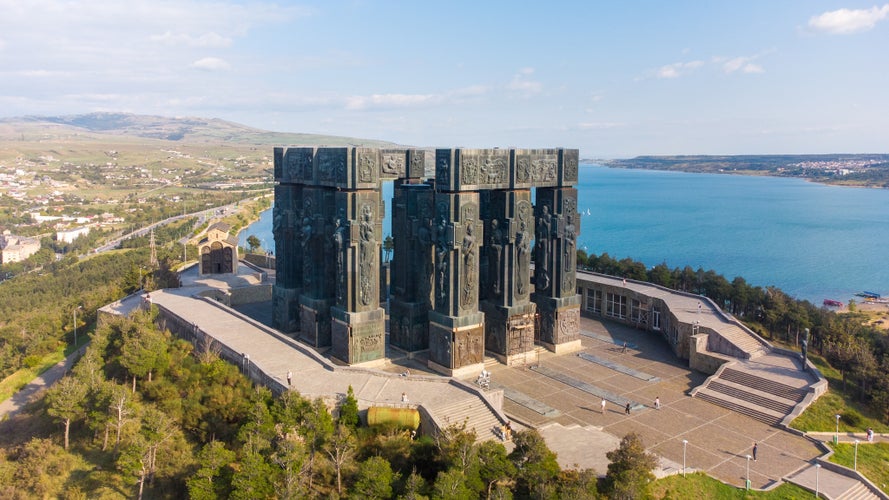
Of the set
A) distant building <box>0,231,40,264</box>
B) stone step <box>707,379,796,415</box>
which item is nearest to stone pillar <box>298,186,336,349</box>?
stone step <box>707,379,796,415</box>

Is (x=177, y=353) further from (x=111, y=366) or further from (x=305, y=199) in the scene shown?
(x=305, y=199)

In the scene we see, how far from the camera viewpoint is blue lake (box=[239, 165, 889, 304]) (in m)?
63.8

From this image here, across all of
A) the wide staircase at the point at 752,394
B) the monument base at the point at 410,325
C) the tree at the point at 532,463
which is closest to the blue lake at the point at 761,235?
the wide staircase at the point at 752,394

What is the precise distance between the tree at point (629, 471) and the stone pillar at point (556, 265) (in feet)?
37.1

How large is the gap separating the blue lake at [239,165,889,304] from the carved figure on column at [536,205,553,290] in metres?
38.3

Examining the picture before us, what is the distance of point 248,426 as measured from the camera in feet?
54.7

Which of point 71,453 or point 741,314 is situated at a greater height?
point 741,314

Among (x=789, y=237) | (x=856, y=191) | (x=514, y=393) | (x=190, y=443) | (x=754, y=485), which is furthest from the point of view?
(x=856, y=191)

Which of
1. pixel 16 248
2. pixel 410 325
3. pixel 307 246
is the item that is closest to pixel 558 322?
pixel 410 325

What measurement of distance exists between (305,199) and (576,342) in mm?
12551

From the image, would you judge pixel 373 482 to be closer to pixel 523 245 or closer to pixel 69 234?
pixel 523 245

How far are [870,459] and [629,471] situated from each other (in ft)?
29.6

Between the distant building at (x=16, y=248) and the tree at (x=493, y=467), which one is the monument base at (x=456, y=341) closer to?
the tree at (x=493, y=467)

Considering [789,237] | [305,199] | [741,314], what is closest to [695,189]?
[789,237]
